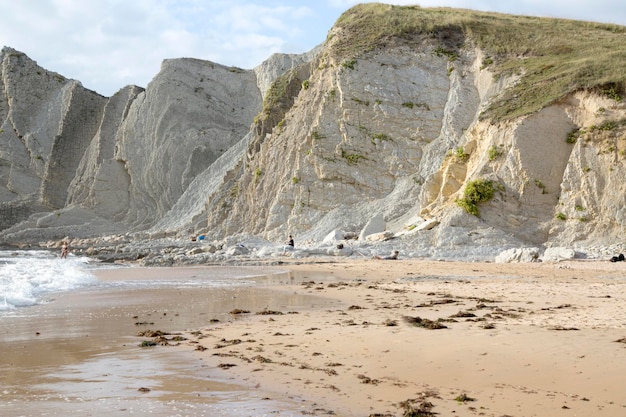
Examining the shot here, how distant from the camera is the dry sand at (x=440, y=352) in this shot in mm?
5352

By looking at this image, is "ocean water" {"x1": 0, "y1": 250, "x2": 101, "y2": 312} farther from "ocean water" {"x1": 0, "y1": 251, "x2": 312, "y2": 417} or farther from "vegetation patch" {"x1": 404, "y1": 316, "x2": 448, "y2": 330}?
"vegetation patch" {"x1": 404, "y1": 316, "x2": 448, "y2": 330}

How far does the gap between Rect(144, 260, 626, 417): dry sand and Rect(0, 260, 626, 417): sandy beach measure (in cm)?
2

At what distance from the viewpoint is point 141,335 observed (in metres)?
8.84

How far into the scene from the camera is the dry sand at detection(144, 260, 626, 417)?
17.6 feet

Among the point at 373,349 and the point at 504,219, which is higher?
the point at 504,219

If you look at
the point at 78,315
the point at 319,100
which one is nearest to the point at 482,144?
the point at 319,100

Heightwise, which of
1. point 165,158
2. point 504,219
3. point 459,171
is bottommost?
point 504,219

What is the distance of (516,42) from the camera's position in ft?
115

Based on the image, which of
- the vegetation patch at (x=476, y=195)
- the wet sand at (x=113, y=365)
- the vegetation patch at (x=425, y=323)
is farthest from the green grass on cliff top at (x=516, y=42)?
the vegetation patch at (x=425, y=323)

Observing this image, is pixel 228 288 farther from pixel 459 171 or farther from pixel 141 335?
pixel 459 171

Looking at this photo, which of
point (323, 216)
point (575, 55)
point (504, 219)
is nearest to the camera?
point (504, 219)

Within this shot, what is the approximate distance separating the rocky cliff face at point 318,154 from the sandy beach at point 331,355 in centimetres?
1301

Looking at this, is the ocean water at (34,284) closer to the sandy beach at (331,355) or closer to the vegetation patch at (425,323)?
the sandy beach at (331,355)

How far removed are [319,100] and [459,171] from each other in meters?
11.8
